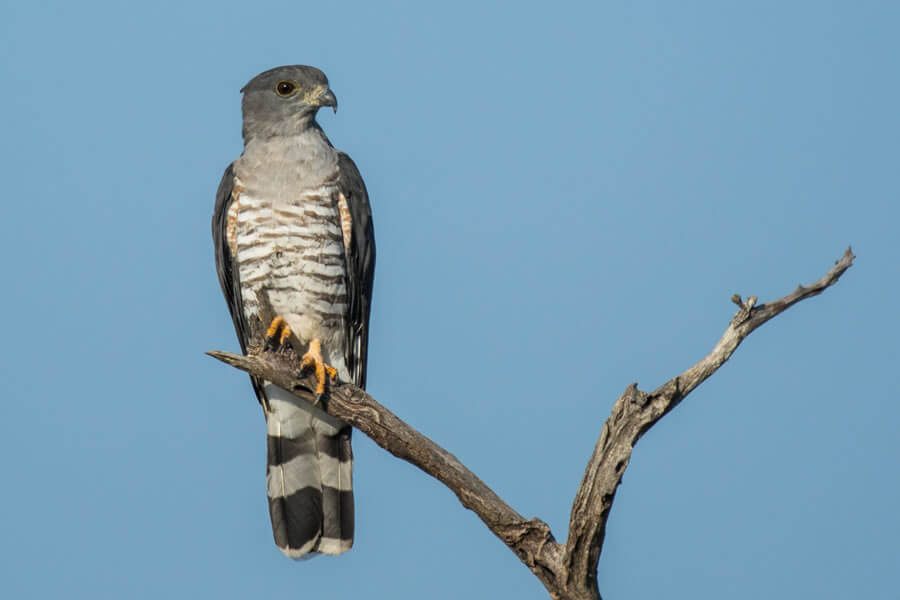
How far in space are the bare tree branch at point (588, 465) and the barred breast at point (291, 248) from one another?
2.93 ft

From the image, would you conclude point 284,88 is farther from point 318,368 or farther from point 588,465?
point 588,465

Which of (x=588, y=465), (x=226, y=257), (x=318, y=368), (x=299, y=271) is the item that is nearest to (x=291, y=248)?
(x=299, y=271)

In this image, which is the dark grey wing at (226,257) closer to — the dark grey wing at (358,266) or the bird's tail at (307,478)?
the bird's tail at (307,478)

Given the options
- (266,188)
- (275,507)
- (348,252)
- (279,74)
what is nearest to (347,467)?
(275,507)

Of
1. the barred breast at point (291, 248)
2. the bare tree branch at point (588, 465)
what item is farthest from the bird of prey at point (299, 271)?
the bare tree branch at point (588, 465)

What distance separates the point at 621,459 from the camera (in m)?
4.58

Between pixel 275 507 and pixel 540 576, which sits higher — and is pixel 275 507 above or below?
above

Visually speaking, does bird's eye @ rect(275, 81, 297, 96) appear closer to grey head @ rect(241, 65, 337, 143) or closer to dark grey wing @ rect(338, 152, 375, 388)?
grey head @ rect(241, 65, 337, 143)

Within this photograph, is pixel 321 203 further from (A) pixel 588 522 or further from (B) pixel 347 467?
(A) pixel 588 522

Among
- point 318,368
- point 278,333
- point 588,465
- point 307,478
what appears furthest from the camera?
point 307,478

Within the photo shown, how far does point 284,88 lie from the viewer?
6.60 meters

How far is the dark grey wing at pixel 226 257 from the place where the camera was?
6.45 meters

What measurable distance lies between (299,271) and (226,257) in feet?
1.69

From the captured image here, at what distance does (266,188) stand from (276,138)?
1.27ft
